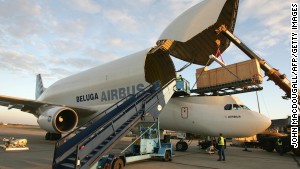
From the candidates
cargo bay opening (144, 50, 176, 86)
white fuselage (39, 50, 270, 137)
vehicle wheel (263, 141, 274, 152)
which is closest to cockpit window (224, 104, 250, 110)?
white fuselage (39, 50, 270, 137)

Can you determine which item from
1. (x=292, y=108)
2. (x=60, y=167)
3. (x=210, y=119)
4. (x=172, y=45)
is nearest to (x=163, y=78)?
(x=172, y=45)

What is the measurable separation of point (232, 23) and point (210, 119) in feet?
19.6

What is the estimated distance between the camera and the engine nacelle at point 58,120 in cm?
1413

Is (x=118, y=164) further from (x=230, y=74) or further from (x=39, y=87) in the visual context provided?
(x=39, y=87)

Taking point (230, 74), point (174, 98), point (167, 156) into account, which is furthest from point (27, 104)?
point (230, 74)

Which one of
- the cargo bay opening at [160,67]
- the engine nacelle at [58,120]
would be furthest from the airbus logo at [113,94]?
the engine nacelle at [58,120]

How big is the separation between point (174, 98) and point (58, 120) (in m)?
6.92

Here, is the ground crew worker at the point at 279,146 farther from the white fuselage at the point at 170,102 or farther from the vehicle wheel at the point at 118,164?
the vehicle wheel at the point at 118,164

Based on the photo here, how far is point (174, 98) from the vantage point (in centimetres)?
1411

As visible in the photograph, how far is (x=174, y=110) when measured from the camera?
45.0 feet

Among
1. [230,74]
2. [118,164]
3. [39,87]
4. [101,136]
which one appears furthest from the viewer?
[39,87]

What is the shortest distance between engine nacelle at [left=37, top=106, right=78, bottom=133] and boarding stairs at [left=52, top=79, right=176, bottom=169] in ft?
19.7

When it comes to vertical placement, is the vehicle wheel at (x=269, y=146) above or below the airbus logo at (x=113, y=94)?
below

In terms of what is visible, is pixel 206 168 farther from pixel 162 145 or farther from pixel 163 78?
pixel 163 78
